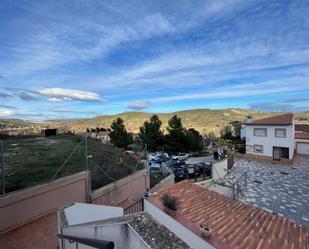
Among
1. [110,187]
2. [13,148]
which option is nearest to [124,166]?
[110,187]

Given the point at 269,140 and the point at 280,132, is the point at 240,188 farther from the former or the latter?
the point at 280,132

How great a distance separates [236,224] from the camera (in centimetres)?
503

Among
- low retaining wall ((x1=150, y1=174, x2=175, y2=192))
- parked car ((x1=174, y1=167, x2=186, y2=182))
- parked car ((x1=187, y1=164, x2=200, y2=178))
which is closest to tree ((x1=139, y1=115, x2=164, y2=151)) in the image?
parked car ((x1=174, y1=167, x2=186, y2=182))

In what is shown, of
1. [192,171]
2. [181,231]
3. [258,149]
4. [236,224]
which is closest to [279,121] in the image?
[258,149]

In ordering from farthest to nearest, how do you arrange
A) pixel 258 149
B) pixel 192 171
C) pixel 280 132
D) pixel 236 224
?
pixel 258 149 → pixel 280 132 → pixel 192 171 → pixel 236 224

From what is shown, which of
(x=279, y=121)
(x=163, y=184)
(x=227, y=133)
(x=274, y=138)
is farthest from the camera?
(x=227, y=133)

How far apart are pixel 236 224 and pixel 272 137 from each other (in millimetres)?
21358

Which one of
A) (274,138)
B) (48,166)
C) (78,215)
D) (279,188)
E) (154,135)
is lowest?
(279,188)

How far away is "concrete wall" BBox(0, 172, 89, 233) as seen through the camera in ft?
18.8

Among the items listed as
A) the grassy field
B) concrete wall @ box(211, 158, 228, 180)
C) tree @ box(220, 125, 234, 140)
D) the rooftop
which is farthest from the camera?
tree @ box(220, 125, 234, 140)

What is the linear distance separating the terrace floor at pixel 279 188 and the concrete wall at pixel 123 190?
624cm

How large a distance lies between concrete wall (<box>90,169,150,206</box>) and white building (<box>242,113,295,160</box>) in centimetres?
1820

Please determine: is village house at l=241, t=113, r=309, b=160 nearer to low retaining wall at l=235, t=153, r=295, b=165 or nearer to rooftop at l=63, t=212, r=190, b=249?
low retaining wall at l=235, t=153, r=295, b=165

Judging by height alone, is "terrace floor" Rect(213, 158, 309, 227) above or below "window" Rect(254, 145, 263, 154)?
below
